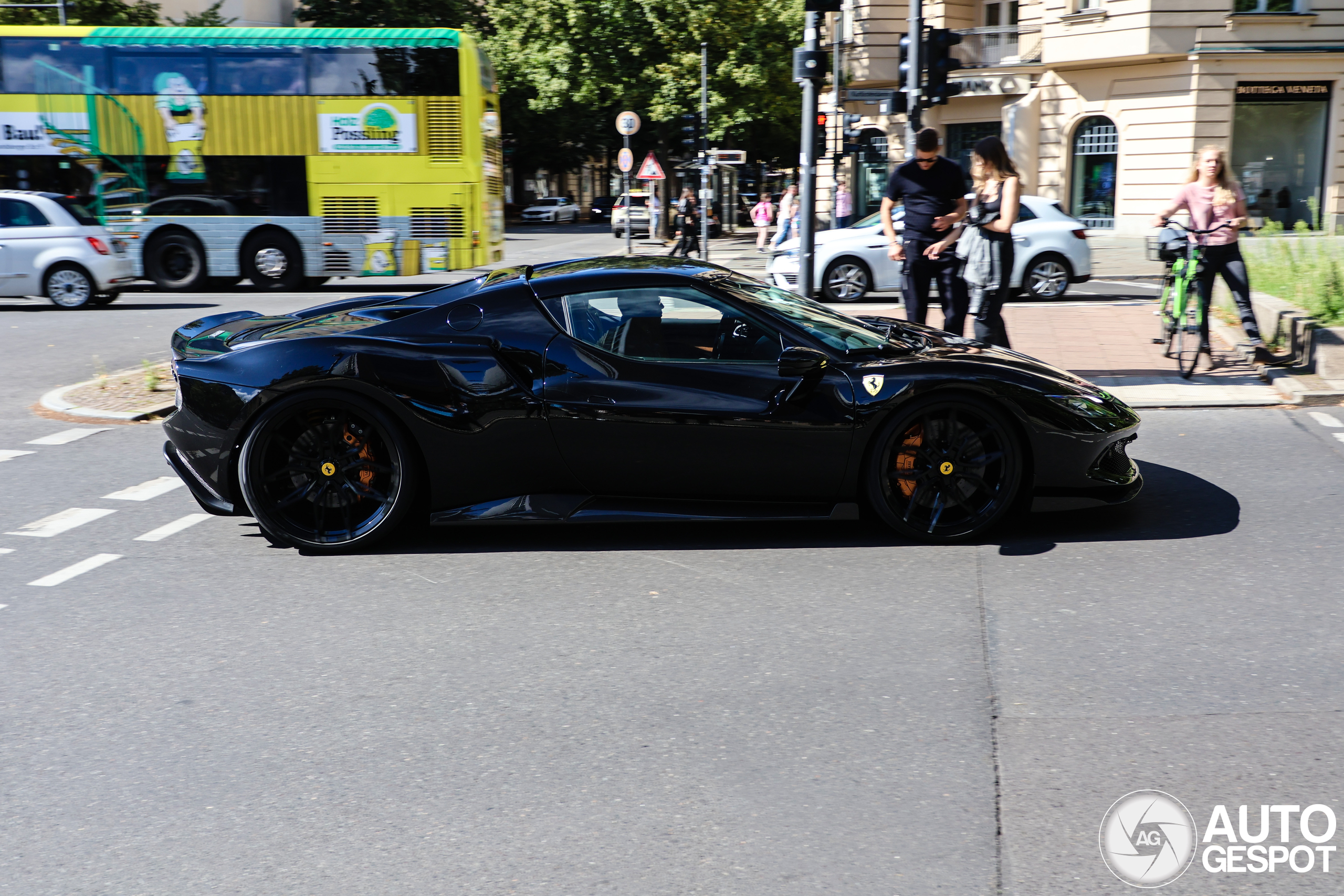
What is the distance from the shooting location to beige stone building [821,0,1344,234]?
27906mm

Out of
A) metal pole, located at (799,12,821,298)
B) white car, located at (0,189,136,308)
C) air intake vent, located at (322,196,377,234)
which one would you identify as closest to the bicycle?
metal pole, located at (799,12,821,298)

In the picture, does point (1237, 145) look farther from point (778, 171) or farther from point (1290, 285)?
point (778, 171)

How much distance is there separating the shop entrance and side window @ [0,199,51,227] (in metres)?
24.4

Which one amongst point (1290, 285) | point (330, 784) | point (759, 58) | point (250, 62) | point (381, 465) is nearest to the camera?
point (330, 784)

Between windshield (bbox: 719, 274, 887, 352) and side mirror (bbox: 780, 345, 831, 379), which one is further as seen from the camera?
windshield (bbox: 719, 274, 887, 352)

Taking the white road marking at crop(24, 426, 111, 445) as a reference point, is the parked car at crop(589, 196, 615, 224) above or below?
above

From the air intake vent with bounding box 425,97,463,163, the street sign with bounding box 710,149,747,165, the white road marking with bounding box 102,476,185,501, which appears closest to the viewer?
the white road marking with bounding box 102,476,185,501

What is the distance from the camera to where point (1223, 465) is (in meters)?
6.84

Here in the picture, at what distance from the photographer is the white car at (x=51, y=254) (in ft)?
52.7

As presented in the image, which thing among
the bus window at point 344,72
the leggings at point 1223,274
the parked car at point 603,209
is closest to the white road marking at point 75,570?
the leggings at point 1223,274

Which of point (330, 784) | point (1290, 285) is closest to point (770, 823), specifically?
point (330, 784)

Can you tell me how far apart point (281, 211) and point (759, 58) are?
2536 cm

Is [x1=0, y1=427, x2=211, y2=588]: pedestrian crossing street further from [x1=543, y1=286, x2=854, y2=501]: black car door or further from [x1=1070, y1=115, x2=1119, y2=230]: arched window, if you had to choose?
[x1=1070, y1=115, x2=1119, y2=230]: arched window

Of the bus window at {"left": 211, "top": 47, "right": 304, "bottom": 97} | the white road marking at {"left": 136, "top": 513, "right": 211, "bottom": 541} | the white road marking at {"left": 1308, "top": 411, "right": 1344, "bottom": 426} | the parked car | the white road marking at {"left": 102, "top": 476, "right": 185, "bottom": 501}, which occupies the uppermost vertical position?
the bus window at {"left": 211, "top": 47, "right": 304, "bottom": 97}
